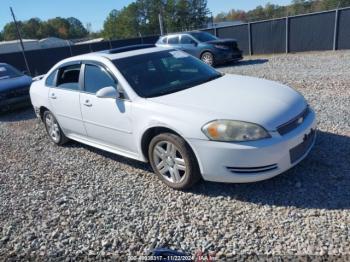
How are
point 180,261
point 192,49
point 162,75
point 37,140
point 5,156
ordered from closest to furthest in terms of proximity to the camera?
point 180,261
point 162,75
point 5,156
point 37,140
point 192,49

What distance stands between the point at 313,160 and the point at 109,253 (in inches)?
102

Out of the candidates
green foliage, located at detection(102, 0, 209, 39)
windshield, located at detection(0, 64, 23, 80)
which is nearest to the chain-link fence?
windshield, located at detection(0, 64, 23, 80)

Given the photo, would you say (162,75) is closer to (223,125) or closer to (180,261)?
(223,125)

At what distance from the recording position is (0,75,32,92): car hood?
342 inches

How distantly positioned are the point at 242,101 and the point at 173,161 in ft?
3.27

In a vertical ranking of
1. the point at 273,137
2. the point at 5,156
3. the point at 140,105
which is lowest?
the point at 5,156

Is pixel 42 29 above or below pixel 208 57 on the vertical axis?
above

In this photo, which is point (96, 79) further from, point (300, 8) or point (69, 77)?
point (300, 8)

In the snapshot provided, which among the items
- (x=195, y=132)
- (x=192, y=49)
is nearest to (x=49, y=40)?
(x=192, y=49)

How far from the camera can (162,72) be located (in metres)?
4.15

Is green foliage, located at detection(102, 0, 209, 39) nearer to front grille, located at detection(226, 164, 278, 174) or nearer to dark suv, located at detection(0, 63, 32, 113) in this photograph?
dark suv, located at detection(0, 63, 32, 113)

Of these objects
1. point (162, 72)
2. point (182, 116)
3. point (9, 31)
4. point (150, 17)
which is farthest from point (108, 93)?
point (9, 31)

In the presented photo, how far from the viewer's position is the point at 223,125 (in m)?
3.03

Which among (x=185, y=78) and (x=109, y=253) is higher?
(x=185, y=78)
